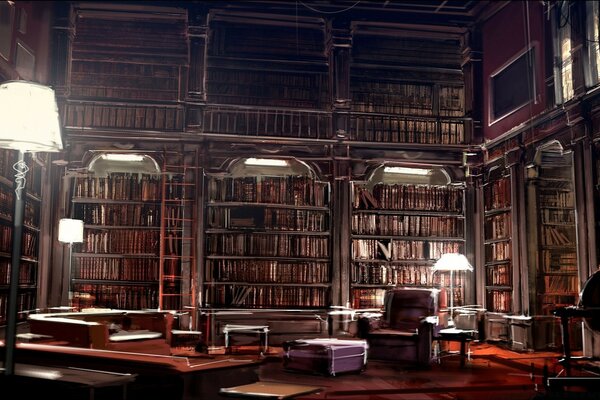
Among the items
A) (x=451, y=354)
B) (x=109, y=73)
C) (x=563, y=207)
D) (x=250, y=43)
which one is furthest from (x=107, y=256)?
(x=563, y=207)

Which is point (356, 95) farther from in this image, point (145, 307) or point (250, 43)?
point (145, 307)

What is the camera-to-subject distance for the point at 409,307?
741 cm

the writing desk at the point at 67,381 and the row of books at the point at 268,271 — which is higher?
the row of books at the point at 268,271

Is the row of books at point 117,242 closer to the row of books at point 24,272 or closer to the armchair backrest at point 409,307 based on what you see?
the row of books at point 24,272

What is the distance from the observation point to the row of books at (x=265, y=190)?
340 inches

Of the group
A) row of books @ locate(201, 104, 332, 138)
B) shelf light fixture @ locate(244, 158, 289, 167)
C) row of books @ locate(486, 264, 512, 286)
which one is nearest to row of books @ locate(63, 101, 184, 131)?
row of books @ locate(201, 104, 332, 138)

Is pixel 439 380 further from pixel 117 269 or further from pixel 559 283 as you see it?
pixel 117 269

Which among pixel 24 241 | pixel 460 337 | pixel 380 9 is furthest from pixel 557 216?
pixel 24 241

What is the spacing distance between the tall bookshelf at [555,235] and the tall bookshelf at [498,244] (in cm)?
42

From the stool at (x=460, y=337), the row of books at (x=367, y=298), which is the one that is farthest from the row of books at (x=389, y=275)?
the stool at (x=460, y=337)

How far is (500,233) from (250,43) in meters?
4.04

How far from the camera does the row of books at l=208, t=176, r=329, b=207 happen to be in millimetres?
8641

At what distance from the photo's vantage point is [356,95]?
914 centimetres

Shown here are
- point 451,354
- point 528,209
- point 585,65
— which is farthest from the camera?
point 528,209
